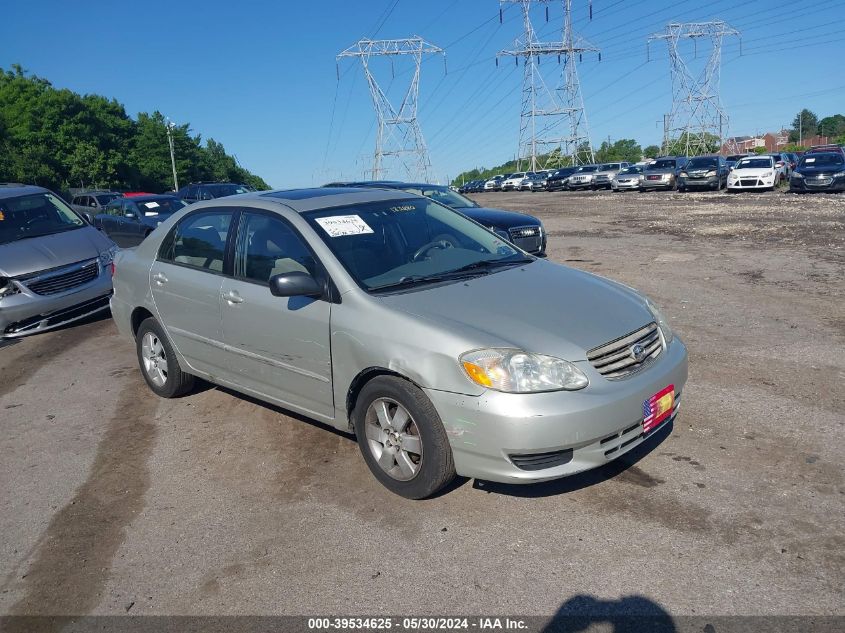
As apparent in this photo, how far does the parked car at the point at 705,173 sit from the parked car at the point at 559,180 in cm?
1518

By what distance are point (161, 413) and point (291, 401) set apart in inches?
63.6

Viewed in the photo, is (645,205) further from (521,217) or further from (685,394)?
(685,394)

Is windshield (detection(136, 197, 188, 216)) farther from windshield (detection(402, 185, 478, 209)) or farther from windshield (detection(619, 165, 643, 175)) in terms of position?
windshield (detection(619, 165, 643, 175))

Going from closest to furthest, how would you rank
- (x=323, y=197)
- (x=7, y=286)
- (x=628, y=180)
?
(x=323, y=197)
(x=7, y=286)
(x=628, y=180)

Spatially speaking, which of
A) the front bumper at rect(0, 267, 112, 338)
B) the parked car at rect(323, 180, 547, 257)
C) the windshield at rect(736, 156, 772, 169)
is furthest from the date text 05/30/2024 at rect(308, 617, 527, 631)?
the windshield at rect(736, 156, 772, 169)

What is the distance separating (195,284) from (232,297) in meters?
0.55

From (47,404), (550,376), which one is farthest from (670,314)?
(47,404)

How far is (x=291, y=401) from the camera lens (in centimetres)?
462

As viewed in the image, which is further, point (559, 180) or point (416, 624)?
point (559, 180)

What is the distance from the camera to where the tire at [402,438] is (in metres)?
3.67

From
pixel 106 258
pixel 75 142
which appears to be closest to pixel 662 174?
pixel 106 258

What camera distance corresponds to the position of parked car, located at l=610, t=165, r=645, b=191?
36.3 metres

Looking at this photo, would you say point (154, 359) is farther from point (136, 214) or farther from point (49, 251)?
point (136, 214)

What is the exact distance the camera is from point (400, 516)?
12.5 feet
